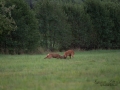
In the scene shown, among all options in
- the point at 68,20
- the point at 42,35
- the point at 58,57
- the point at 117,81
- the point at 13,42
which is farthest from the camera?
the point at 68,20

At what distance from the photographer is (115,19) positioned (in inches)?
2069

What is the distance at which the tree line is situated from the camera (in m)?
39.0

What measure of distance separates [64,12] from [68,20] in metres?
1.87

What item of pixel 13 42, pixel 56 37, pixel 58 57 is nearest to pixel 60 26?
pixel 56 37

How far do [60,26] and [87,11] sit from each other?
311 inches

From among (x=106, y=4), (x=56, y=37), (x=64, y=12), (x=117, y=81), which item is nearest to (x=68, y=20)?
(x=64, y=12)

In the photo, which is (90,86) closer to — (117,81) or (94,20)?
(117,81)

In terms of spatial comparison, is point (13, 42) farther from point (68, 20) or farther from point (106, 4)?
point (106, 4)

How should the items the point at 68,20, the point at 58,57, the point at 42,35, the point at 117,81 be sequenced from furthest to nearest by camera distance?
1. the point at 68,20
2. the point at 42,35
3. the point at 58,57
4. the point at 117,81

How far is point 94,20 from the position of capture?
→ 51094 millimetres

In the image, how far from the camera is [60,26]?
4647 centimetres

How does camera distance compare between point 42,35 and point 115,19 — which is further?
point 115,19

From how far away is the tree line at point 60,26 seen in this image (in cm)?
3900

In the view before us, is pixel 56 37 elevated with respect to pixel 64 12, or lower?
lower
